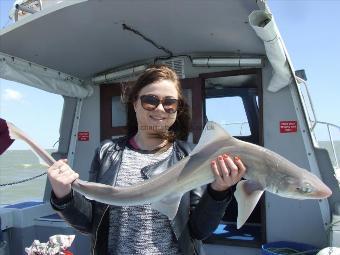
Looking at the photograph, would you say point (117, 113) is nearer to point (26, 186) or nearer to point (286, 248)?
point (286, 248)

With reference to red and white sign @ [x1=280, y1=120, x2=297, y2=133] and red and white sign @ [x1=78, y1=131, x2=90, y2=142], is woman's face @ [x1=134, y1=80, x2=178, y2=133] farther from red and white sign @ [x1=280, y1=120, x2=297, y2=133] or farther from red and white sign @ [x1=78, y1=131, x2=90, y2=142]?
red and white sign @ [x1=78, y1=131, x2=90, y2=142]

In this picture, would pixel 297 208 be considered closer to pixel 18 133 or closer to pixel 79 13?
pixel 79 13

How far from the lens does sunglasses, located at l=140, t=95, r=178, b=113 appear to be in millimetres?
2207

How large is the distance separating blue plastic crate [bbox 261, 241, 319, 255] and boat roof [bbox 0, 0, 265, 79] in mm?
2639

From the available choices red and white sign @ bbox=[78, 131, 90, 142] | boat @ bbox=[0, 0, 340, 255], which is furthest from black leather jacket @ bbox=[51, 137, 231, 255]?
red and white sign @ bbox=[78, 131, 90, 142]

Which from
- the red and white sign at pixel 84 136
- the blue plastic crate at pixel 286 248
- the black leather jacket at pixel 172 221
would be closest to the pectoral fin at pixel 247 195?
the black leather jacket at pixel 172 221

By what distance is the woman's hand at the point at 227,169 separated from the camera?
1927mm

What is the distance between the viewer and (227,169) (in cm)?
194

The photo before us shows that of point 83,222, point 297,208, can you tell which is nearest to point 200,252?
A: point 83,222

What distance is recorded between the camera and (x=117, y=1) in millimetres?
4145

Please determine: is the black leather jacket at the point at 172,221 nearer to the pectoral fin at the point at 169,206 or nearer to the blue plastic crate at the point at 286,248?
the pectoral fin at the point at 169,206

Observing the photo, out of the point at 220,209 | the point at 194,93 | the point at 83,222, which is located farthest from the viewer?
the point at 194,93

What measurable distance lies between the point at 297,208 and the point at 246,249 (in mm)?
968

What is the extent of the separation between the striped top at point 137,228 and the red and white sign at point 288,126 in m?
3.76
